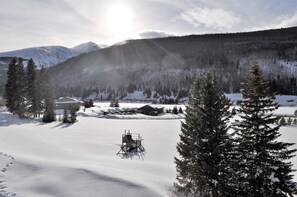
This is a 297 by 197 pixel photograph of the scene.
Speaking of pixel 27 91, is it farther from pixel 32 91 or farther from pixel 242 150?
pixel 242 150

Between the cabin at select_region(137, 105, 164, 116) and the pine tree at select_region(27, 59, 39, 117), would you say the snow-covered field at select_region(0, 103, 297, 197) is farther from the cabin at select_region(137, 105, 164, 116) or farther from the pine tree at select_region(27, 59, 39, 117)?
the cabin at select_region(137, 105, 164, 116)

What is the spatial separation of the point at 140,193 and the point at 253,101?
7701mm

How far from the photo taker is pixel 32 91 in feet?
196

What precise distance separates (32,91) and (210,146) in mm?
50350

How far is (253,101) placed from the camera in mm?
16203

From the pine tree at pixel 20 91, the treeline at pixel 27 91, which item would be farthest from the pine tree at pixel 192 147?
the pine tree at pixel 20 91

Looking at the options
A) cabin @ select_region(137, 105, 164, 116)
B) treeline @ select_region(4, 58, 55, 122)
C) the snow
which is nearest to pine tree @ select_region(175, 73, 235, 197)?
the snow

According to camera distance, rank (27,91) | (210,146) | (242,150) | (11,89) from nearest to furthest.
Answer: (242,150) → (210,146) → (11,89) → (27,91)

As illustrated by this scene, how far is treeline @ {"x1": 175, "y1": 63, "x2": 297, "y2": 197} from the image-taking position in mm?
15672

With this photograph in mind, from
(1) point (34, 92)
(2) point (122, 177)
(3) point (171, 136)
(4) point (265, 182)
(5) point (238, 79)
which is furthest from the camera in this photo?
(5) point (238, 79)

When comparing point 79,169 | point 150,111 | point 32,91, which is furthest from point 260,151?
point 150,111

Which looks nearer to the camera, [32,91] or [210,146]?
[210,146]

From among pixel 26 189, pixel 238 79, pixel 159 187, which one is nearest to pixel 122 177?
pixel 159 187

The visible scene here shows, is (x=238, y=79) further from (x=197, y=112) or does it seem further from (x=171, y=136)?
(x=197, y=112)
